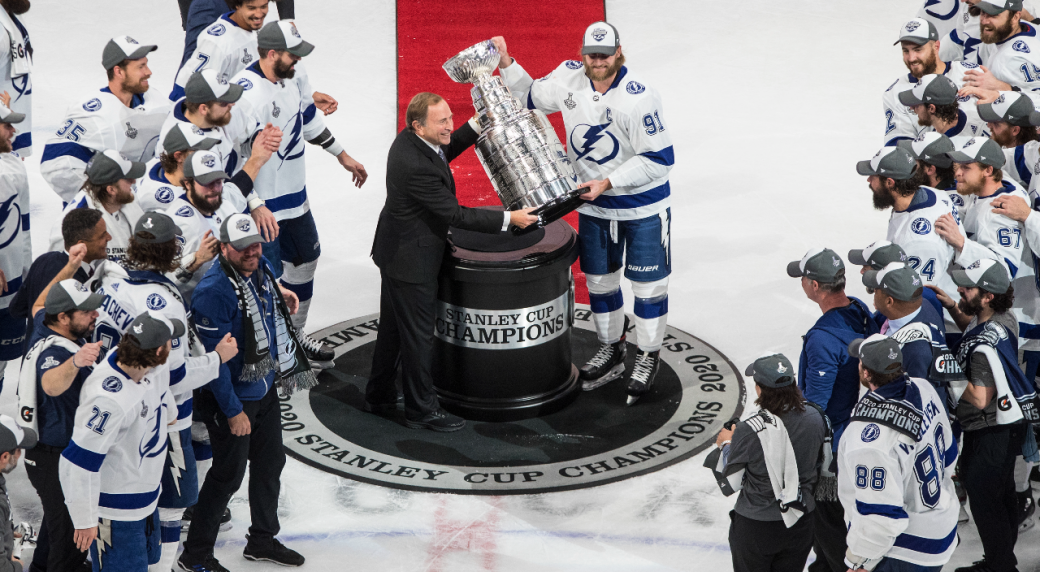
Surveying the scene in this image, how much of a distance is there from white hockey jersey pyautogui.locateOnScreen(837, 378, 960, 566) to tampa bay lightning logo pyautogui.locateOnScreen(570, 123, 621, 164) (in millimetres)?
2711

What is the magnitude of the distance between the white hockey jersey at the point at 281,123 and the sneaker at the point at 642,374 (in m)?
2.17

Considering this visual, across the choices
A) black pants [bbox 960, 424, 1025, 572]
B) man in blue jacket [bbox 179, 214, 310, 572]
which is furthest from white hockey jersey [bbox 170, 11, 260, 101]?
black pants [bbox 960, 424, 1025, 572]

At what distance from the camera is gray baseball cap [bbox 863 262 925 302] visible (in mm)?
4891

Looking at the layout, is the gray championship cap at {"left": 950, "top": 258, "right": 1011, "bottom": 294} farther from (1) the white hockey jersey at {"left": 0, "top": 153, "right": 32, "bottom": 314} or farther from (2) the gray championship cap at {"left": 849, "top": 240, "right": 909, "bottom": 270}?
(1) the white hockey jersey at {"left": 0, "top": 153, "right": 32, "bottom": 314}

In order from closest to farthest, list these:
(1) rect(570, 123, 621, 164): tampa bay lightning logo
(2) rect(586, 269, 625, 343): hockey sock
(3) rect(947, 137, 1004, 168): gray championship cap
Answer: (3) rect(947, 137, 1004, 168): gray championship cap < (1) rect(570, 123, 621, 164): tampa bay lightning logo < (2) rect(586, 269, 625, 343): hockey sock

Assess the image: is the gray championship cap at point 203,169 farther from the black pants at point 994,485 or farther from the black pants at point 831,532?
the black pants at point 994,485

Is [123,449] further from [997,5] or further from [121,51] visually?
[997,5]

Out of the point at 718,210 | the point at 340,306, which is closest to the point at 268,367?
the point at 340,306

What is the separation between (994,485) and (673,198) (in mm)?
4835

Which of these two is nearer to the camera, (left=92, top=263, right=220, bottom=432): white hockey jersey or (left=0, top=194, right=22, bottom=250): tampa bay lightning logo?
(left=92, top=263, right=220, bottom=432): white hockey jersey

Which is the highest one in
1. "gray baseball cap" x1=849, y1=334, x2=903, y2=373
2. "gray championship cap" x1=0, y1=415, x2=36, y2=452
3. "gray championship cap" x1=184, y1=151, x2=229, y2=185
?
"gray championship cap" x1=184, y1=151, x2=229, y2=185

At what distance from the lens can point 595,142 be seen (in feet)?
22.2

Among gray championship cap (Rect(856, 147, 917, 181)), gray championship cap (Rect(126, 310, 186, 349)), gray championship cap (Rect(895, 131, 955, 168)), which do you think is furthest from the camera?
gray championship cap (Rect(895, 131, 955, 168))

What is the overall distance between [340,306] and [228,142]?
2031 millimetres
